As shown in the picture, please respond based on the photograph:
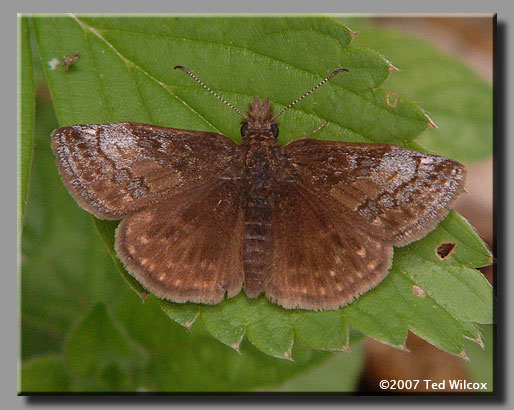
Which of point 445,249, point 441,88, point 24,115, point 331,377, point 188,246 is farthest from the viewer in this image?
point 441,88

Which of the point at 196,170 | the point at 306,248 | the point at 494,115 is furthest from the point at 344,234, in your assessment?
the point at 494,115

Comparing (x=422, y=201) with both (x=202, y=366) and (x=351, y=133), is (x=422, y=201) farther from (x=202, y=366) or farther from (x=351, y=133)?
(x=202, y=366)

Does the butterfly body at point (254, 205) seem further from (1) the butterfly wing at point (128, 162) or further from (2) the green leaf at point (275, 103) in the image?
(2) the green leaf at point (275, 103)

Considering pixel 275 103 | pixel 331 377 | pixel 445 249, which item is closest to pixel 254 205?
pixel 275 103

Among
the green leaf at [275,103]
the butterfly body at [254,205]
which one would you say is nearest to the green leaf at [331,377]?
the green leaf at [275,103]

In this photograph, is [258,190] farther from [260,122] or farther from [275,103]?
[275,103]

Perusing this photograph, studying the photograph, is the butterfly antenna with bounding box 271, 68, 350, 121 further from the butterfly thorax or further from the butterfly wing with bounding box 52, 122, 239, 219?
the butterfly wing with bounding box 52, 122, 239, 219

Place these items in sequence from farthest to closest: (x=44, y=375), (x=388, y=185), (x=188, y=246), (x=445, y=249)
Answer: (x=44, y=375) → (x=445, y=249) → (x=188, y=246) → (x=388, y=185)
